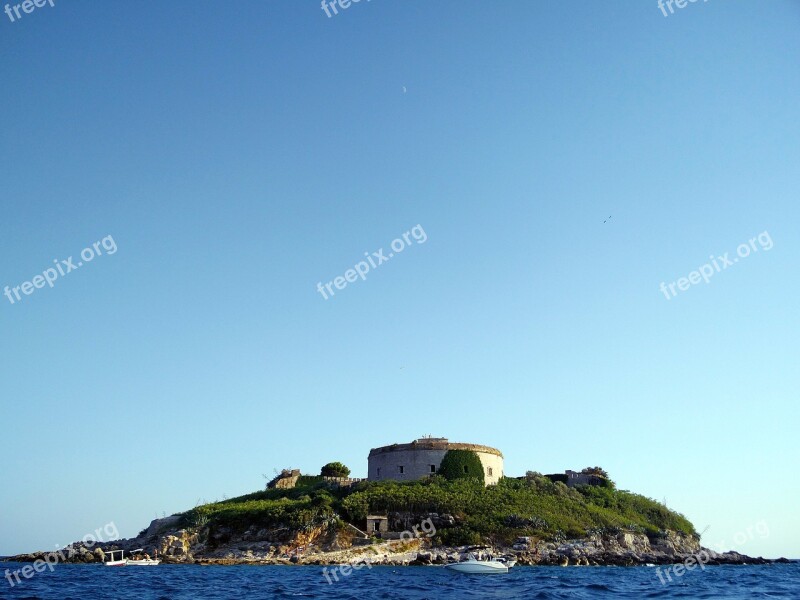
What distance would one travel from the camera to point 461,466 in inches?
2539

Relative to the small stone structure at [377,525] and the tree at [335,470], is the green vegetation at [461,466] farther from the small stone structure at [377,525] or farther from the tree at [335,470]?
the tree at [335,470]

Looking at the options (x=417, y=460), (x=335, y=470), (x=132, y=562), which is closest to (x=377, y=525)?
(x=417, y=460)

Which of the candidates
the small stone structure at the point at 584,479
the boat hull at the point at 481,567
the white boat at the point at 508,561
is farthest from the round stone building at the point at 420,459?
the boat hull at the point at 481,567

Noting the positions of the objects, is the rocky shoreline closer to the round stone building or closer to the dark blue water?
Result: the dark blue water

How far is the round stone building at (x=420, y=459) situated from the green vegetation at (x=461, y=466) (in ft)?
1.59

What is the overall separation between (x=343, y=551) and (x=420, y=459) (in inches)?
732

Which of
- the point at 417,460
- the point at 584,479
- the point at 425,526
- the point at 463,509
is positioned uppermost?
the point at 417,460

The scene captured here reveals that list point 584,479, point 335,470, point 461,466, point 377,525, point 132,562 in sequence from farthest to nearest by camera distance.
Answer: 1. point 335,470
2. point 584,479
3. point 461,466
4. point 377,525
5. point 132,562

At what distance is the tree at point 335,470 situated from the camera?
74.2 meters

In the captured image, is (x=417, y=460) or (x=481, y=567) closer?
(x=481, y=567)

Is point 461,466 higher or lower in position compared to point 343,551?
higher

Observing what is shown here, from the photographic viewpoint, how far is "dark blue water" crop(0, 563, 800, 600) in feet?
92.5

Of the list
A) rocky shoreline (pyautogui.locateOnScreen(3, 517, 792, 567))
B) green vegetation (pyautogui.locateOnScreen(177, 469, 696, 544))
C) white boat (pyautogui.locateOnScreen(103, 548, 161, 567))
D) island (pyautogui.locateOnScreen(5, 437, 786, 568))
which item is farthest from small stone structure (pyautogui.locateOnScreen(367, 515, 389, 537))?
white boat (pyautogui.locateOnScreen(103, 548, 161, 567))

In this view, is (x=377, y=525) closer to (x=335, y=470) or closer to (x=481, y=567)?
(x=481, y=567)
